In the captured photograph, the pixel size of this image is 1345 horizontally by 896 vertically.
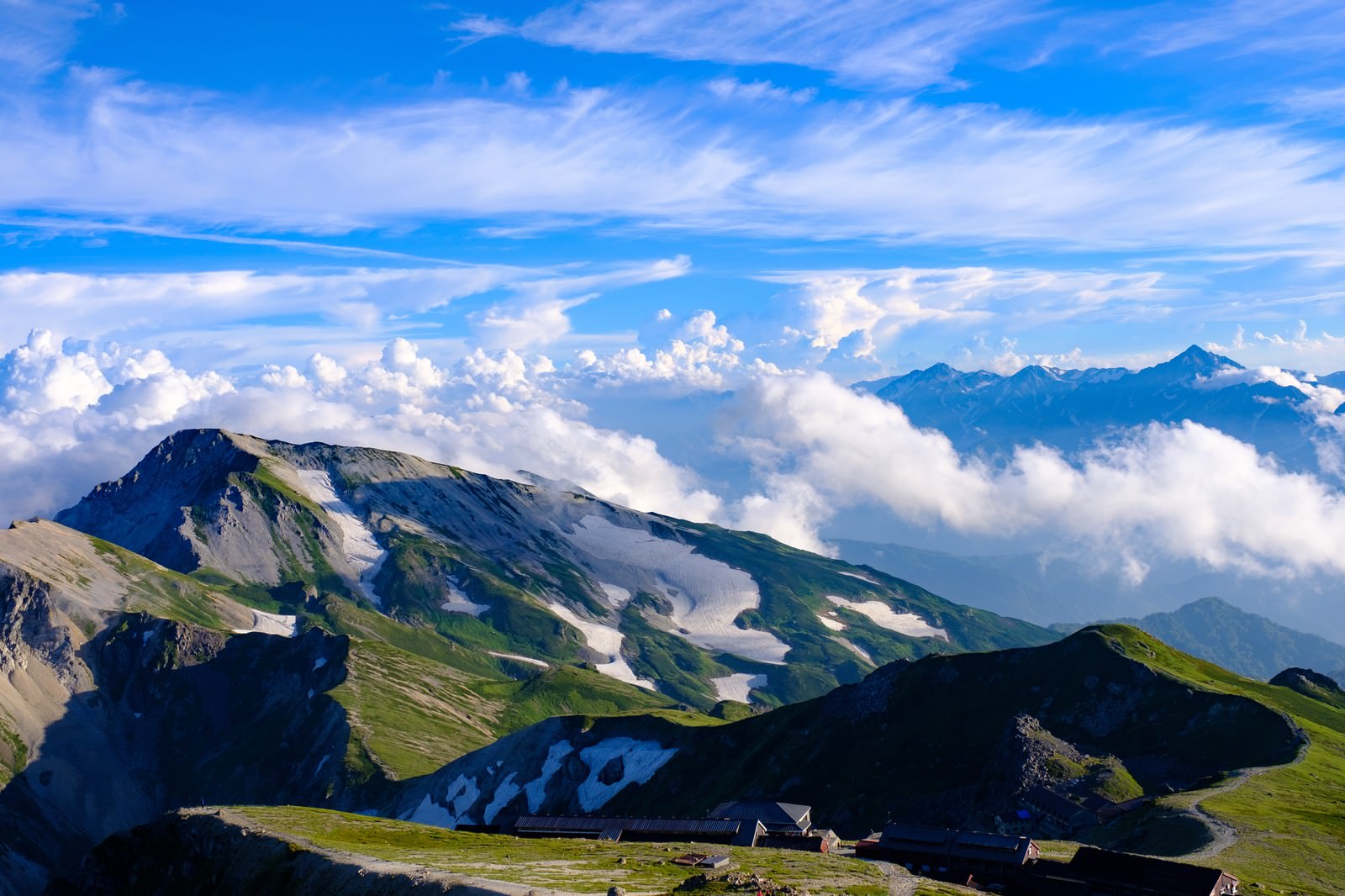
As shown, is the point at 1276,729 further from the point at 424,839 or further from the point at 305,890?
the point at 305,890

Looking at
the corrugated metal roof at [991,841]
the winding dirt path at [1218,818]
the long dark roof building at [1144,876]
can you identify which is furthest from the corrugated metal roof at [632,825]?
the winding dirt path at [1218,818]

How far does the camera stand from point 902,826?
132 metres

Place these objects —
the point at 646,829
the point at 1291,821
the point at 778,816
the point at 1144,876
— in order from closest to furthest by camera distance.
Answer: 1. the point at 1144,876
2. the point at 1291,821
3. the point at 778,816
4. the point at 646,829

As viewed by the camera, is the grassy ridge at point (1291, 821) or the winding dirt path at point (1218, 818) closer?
the grassy ridge at point (1291, 821)

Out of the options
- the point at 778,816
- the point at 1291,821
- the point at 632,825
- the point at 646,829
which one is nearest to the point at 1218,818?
the point at 1291,821

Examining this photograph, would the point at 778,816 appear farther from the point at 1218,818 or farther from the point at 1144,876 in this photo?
A: the point at 1144,876

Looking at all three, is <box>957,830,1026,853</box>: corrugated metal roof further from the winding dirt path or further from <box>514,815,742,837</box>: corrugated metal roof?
<box>514,815,742,837</box>: corrugated metal roof

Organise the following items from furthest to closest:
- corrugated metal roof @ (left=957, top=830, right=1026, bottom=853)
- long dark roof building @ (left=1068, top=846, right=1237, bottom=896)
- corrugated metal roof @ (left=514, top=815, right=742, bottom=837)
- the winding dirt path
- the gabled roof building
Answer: the gabled roof building, corrugated metal roof @ (left=514, top=815, right=742, bottom=837), corrugated metal roof @ (left=957, top=830, right=1026, bottom=853), the winding dirt path, long dark roof building @ (left=1068, top=846, right=1237, bottom=896)

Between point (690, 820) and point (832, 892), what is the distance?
207 feet

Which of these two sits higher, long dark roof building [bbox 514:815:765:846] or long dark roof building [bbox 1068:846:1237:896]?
long dark roof building [bbox 1068:846:1237:896]

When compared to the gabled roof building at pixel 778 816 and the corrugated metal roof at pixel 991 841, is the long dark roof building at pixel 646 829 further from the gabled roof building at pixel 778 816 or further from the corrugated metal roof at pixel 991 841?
the corrugated metal roof at pixel 991 841

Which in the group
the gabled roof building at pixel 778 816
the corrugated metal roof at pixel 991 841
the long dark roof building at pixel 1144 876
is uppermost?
the long dark roof building at pixel 1144 876

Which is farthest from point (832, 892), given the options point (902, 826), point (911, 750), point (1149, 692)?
point (1149, 692)

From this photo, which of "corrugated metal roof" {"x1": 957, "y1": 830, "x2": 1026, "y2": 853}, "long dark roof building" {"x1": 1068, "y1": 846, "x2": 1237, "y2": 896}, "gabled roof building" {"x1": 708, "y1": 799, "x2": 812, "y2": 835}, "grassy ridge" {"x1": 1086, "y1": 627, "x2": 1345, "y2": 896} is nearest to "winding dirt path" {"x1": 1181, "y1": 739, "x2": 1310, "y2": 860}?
"grassy ridge" {"x1": 1086, "y1": 627, "x2": 1345, "y2": 896}
